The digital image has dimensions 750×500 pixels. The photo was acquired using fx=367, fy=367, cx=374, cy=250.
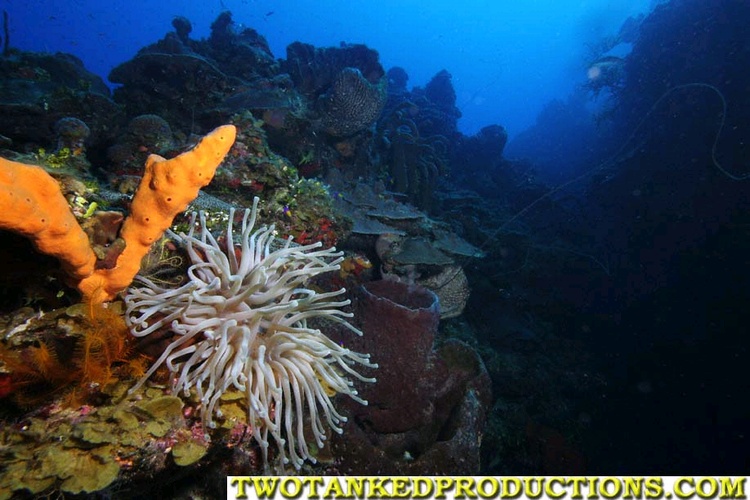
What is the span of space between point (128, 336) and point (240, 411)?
76 cm

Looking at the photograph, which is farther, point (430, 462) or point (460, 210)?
point (460, 210)

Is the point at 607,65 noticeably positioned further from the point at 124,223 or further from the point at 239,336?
the point at 124,223

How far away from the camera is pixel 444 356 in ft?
14.2

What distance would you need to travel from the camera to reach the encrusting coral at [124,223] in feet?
4.77

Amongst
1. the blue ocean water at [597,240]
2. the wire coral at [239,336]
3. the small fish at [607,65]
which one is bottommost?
the wire coral at [239,336]

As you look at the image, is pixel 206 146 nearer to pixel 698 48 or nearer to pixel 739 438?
pixel 739 438

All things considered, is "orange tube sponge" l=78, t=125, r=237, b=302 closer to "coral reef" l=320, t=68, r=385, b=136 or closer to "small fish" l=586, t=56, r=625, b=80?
"coral reef" l=320, t=68, r=385, b=136

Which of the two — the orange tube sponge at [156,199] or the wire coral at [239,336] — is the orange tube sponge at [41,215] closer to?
the orange tube sponge at [156,199]

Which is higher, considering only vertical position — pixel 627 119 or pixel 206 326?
pixel 627 119

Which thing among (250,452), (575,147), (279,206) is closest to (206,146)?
(250,452)

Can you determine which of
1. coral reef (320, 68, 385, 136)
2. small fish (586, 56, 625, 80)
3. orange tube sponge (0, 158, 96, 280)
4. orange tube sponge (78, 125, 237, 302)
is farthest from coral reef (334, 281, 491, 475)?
small fish (586, 56, 625, 80)

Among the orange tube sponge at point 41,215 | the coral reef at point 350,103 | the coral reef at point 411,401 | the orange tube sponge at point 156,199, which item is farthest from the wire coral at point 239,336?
the coral reef at point 350,103

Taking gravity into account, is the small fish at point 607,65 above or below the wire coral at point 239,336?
above

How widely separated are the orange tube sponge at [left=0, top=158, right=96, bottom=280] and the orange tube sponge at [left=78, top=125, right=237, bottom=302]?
0.18m
